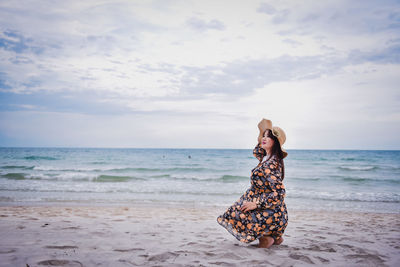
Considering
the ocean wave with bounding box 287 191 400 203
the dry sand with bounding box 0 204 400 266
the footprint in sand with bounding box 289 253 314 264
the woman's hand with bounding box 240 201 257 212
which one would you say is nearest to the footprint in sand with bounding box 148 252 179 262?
the dry sand with bounding box 0 204 400 266

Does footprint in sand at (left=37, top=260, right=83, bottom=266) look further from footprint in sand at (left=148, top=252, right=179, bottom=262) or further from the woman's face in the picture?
the woman's face

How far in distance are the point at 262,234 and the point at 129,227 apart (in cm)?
263

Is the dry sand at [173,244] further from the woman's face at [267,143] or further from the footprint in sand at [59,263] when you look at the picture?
the woman's face at [267,143]

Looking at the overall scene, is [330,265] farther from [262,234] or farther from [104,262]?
[104,262]

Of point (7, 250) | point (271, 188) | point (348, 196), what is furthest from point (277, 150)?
point (348, 196)

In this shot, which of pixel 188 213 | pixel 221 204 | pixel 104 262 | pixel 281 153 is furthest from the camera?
pixel 221 204

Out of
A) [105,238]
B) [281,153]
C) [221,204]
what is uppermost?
[281,153]

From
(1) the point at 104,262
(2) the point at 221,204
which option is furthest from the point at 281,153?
(2) the point at 221,204

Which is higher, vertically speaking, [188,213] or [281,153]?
[281,153]

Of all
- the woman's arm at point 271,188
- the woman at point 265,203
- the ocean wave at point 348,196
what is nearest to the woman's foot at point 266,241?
the woman at point 265,203

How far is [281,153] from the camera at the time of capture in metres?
3.69

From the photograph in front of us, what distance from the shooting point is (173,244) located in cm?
403

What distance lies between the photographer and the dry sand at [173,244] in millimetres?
3281

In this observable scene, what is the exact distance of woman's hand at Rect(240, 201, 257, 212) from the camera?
3.48 m
